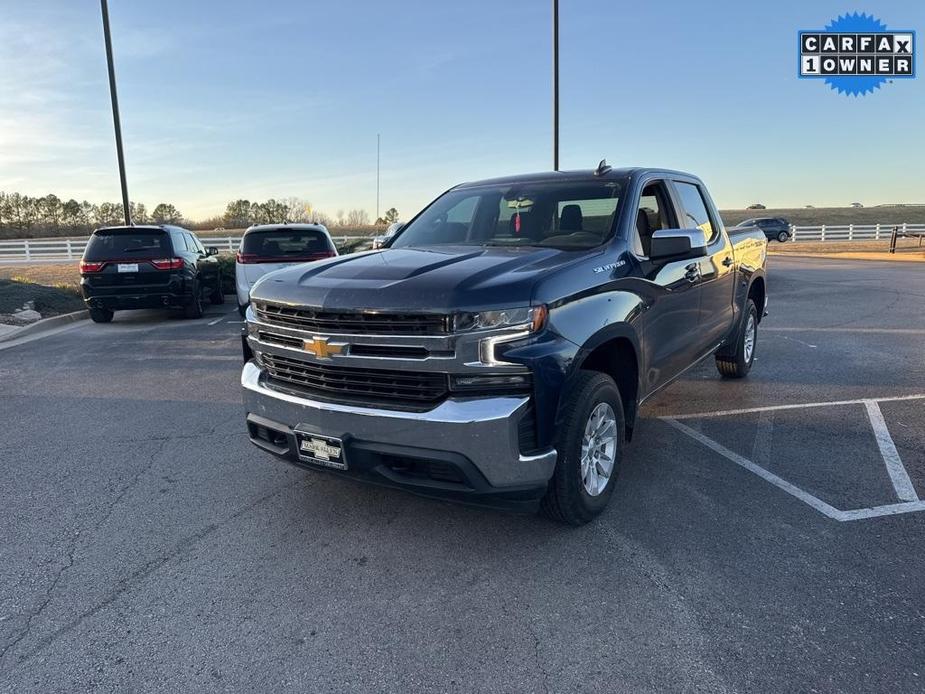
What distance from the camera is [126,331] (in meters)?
10.8

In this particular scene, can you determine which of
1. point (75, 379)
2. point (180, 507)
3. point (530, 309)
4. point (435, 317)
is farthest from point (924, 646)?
point (75, 379)

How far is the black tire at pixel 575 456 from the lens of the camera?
3152 millimetres

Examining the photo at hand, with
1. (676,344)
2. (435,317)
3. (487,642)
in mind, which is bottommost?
(487,642)

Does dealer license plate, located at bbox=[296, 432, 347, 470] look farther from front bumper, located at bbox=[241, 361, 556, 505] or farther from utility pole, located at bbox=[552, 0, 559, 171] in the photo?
utility pole, located at bbox=[552, 0, 559, 171]

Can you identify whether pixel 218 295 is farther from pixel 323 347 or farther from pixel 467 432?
pixel 467 432

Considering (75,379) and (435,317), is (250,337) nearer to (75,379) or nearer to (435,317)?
(435,317)

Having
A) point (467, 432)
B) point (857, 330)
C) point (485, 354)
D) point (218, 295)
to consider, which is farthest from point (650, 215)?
point (218, 295)

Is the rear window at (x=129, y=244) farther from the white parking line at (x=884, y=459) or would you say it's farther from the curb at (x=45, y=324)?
the white parking line at (x=884, y=459)

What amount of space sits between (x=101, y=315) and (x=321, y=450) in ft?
33.3

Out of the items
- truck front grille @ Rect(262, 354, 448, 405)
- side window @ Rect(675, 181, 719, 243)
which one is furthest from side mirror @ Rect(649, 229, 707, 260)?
truck front grille @ Rect(262, 354, 448, 405)

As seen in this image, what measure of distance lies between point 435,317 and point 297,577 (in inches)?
54.8

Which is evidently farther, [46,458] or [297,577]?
[46,458]

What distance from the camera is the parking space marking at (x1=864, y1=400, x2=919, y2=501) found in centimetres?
393

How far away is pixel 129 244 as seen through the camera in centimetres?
1113
